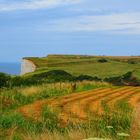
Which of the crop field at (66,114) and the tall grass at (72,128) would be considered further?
the crop field at (66,114)

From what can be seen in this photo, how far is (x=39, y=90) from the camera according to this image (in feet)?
154

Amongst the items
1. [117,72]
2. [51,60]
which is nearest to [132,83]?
[117,72]

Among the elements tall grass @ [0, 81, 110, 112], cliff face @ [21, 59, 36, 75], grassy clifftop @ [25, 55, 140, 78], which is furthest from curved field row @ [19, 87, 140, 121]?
cliff face @ [21, 59, 36, 75]

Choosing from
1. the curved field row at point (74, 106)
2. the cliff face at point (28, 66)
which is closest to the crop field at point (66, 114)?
the curved field row at point (74, 106)

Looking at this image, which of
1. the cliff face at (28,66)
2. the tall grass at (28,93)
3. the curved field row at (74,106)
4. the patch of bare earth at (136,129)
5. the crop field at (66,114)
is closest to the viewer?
the patch of bare earth at (136,129)

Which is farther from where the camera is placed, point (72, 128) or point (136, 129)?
point (72, 128)

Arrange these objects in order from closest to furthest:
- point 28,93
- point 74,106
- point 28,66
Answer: point 74,106, point 28,93, point 28,66

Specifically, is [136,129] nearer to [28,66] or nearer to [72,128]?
[72,128]

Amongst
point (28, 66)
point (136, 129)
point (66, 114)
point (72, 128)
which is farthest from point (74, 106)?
point (28, 66)

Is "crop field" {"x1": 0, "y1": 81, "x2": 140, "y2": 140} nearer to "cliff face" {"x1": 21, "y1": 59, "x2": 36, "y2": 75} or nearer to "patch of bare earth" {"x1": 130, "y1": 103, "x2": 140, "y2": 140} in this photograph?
"patch of bare earth" {"x1": 130, "y1": 103, "x2": 140, "y2": 140}

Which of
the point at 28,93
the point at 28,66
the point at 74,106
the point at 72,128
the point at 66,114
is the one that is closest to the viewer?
the point at 72,128

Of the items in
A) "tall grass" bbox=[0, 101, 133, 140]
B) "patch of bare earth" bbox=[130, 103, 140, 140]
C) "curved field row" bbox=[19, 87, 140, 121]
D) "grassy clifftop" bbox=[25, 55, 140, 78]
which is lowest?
"curved field row" bbox=[19, 87, 140, 121]

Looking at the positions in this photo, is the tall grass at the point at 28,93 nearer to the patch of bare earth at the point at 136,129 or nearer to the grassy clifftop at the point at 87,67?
the patch of bare earth at the point at 136,129

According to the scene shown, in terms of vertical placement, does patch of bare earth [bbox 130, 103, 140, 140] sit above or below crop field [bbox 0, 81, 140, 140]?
above
